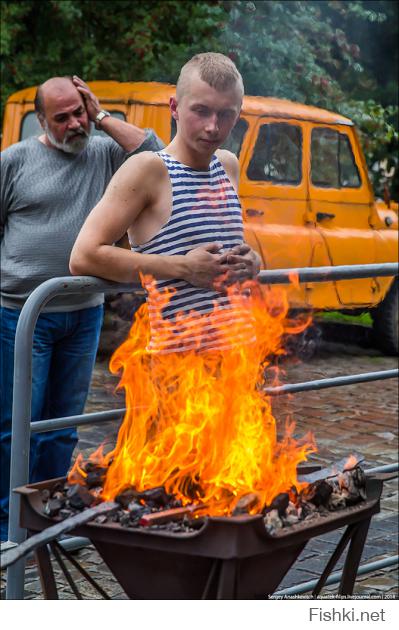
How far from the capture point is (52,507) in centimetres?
259

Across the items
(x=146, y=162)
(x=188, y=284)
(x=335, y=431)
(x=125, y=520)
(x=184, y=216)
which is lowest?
(x=335, y=431)

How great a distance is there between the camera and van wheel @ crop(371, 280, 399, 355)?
11.7 m

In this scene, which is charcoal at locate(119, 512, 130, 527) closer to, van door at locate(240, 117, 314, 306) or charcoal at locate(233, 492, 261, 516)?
charcoal at locate(233, 492, 261, 516)

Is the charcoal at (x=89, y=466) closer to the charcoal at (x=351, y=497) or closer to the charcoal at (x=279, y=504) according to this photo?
the charcoal at (x=279, y=504)

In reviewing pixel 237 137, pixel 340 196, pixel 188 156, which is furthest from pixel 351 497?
pixel 340 196

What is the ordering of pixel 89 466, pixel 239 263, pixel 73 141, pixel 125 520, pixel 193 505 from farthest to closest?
pixel 73 141 < pixel 239 263 < pixel 89 466 < pixel 193 505 < pixel 125 520

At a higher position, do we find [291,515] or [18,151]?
[18,151]

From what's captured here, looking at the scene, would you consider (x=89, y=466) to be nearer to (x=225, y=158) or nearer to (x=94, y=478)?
(x=94, y=478)

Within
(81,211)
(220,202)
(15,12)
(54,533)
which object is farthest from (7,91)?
(54,533)

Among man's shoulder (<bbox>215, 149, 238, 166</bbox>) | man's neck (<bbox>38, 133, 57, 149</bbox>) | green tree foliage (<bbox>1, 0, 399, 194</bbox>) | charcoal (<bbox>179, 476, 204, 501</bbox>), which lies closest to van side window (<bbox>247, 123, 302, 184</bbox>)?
green tree foliage (<bbox>1, 0, 399, 194</bbox>)

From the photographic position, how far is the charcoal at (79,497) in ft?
8.66

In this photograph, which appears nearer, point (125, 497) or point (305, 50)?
point (125, 497)

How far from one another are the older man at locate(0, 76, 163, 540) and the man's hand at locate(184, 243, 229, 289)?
1.68 m

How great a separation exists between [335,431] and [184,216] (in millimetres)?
4966
